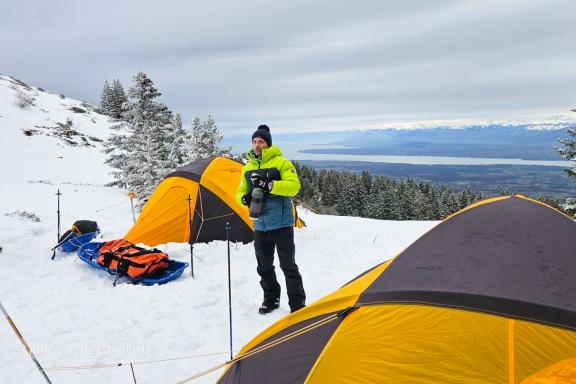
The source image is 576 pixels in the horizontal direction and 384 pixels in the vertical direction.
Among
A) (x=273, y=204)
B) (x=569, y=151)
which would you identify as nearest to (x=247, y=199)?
(x=273, y=204)

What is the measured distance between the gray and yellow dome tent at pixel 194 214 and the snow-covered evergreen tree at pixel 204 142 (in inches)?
670

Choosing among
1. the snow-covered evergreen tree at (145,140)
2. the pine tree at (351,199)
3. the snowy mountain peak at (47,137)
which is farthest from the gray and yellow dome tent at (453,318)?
the pine tree at (351,199)

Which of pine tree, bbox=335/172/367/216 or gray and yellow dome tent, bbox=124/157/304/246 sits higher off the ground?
gray and yellow dome tent, bbox=124/157/304/246

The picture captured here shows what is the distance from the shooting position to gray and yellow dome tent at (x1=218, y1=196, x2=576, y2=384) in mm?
2506

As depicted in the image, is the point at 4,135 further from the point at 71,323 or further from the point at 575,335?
the point at 575,335

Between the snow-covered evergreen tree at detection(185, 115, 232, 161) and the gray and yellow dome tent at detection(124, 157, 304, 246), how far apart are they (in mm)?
17016

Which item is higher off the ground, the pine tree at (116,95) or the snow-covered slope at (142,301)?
the pine tree at (116,95)

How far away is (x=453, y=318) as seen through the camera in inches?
106

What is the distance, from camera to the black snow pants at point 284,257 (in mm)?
→ 5379

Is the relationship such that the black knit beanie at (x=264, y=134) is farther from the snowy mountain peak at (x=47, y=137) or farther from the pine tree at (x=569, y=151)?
the snowy mountain peak at (x=47, y=137)

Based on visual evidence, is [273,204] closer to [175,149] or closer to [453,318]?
[453,318]

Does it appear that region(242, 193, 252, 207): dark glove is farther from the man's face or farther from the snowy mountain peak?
the snowy mountain peak

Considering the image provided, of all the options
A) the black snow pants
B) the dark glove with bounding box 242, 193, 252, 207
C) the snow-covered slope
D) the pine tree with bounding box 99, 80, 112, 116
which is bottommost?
the snow-covered slope

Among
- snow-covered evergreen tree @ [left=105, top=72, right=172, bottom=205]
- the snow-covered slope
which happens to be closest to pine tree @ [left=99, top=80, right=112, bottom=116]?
snow-covered evergreen tree @ [left=105, top=72, right=172, bottom=205]
